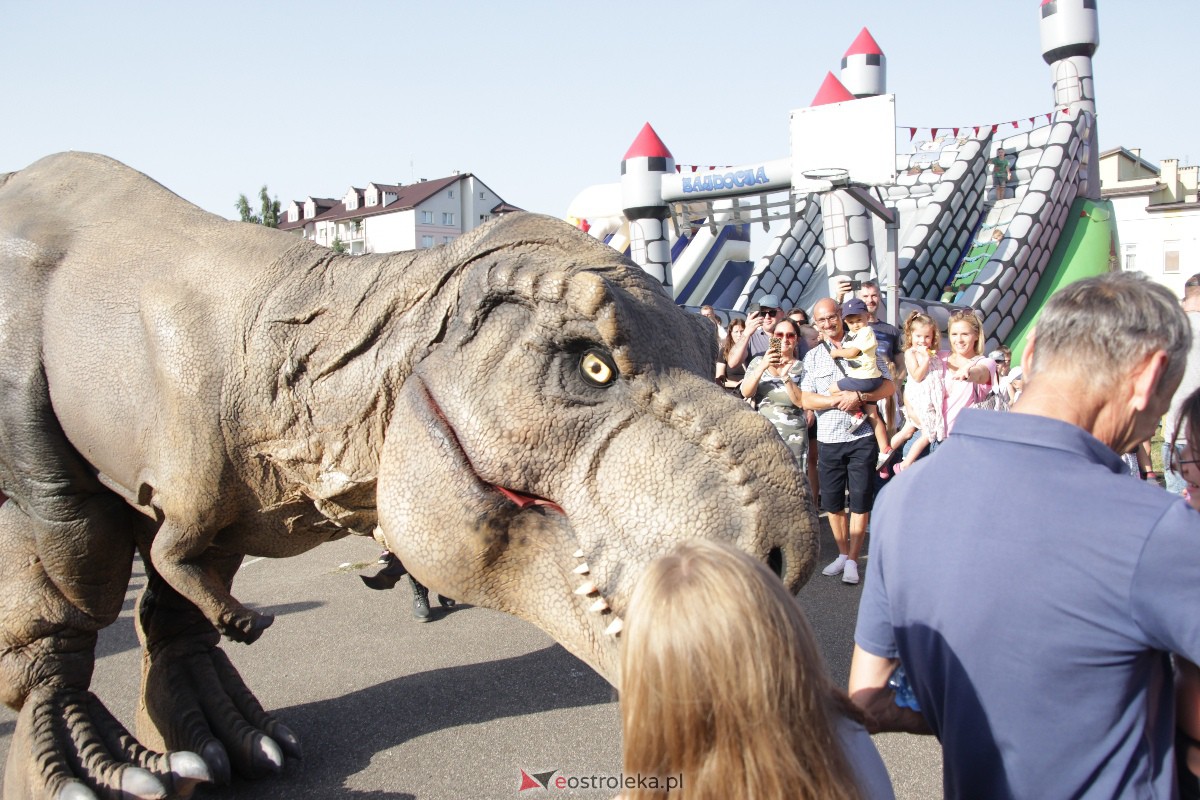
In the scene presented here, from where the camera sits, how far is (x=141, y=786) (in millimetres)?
2418

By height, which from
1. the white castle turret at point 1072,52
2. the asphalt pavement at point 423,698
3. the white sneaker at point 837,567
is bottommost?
the white sneaker at point 837,567

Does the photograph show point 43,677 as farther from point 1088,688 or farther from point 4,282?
point 1088,688

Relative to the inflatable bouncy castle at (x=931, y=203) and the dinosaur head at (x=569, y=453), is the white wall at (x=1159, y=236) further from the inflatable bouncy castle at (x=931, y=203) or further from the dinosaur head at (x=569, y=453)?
the dinosaur head at (x=569, y=453)

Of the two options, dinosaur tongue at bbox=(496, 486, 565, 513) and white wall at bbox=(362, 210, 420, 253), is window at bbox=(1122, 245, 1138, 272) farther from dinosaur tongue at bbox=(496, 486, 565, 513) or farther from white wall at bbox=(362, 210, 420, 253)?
dinosaur tongue at bbox=(496, 486, 565, 513)

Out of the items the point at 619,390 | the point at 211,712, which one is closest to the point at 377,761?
the point at 211,712

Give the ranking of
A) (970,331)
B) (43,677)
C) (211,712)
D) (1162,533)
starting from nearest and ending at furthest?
(1162,533)
(43,677)
(211,712)
(970,331)

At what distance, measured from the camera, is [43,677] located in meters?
2.70

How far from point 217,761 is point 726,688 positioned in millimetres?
2307

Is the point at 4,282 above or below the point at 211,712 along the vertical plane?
above

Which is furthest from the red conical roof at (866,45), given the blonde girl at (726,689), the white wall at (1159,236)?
the white wall at (1159,236)

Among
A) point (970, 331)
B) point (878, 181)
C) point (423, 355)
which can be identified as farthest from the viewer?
point (878, 181)

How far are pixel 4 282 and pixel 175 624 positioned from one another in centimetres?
130

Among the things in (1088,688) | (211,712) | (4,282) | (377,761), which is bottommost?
(377,761)

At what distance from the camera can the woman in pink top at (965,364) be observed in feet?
17.3
